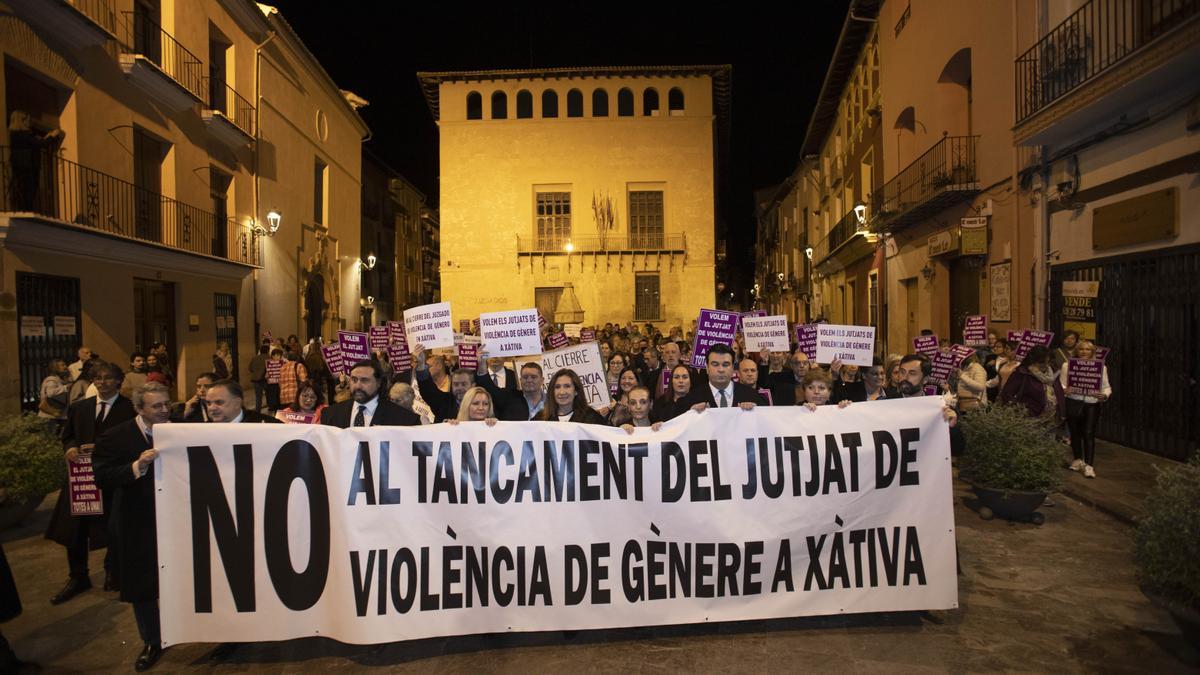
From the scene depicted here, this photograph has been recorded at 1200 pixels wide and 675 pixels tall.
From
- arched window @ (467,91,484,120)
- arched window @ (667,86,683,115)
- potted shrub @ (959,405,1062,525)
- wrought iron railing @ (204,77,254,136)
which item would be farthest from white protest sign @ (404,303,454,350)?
arched window @ (667,86,683,115)

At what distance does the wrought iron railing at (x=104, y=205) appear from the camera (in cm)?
1189

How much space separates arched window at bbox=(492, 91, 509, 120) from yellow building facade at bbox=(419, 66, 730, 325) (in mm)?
292

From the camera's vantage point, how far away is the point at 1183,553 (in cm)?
380

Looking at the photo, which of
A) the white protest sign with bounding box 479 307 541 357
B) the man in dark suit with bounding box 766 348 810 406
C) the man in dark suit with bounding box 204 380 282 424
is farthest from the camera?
the white protest sign with bounding box 479 307 541 357

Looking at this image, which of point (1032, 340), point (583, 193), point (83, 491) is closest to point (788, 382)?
point (1032, 340)

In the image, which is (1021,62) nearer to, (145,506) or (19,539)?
(145,506)

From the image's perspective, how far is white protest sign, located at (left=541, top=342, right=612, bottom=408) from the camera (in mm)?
8023

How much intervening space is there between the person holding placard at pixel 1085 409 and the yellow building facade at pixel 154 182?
15194 millimetres

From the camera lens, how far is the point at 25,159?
39.3 ft

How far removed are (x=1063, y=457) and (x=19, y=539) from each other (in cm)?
999

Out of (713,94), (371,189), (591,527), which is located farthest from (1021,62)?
(371,189)

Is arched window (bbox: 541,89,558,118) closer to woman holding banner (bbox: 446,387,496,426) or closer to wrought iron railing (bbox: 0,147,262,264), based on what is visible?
wrought iron railing (bbox: 0,147,262,264)

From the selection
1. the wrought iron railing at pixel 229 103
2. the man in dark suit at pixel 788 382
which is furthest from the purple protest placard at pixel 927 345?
the wrought iron railing at pixel 229 103

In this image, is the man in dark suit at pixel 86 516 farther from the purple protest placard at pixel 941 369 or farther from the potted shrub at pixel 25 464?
the purple protest placard at pixel 941 369
